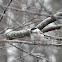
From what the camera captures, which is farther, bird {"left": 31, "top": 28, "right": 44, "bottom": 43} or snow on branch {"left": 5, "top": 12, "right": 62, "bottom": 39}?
snow on branch {"left": 5, "top": 12, "right": 62, "bottom": 39}

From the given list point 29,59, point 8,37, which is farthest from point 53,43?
point 29,59

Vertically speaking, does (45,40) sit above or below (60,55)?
above

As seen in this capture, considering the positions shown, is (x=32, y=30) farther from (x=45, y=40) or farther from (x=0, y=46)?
(x=0, y=46)

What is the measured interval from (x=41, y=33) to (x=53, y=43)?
0.78 feet

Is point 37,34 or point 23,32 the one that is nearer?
point 37,34

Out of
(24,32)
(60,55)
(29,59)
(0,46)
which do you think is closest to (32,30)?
(24,32)

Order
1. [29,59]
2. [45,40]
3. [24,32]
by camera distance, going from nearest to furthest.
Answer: [45,40] < [24,32] < [29,59]

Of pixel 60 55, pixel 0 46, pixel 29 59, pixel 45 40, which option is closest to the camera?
pixel 45 40

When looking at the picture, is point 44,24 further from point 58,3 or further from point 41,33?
point 58,3

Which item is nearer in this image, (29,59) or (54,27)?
(54,27)

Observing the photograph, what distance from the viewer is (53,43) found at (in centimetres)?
354

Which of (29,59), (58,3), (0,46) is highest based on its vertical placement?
(58,3)

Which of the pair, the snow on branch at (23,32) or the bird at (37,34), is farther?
the snow on branch at (23,32)

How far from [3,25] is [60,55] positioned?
383 inches
